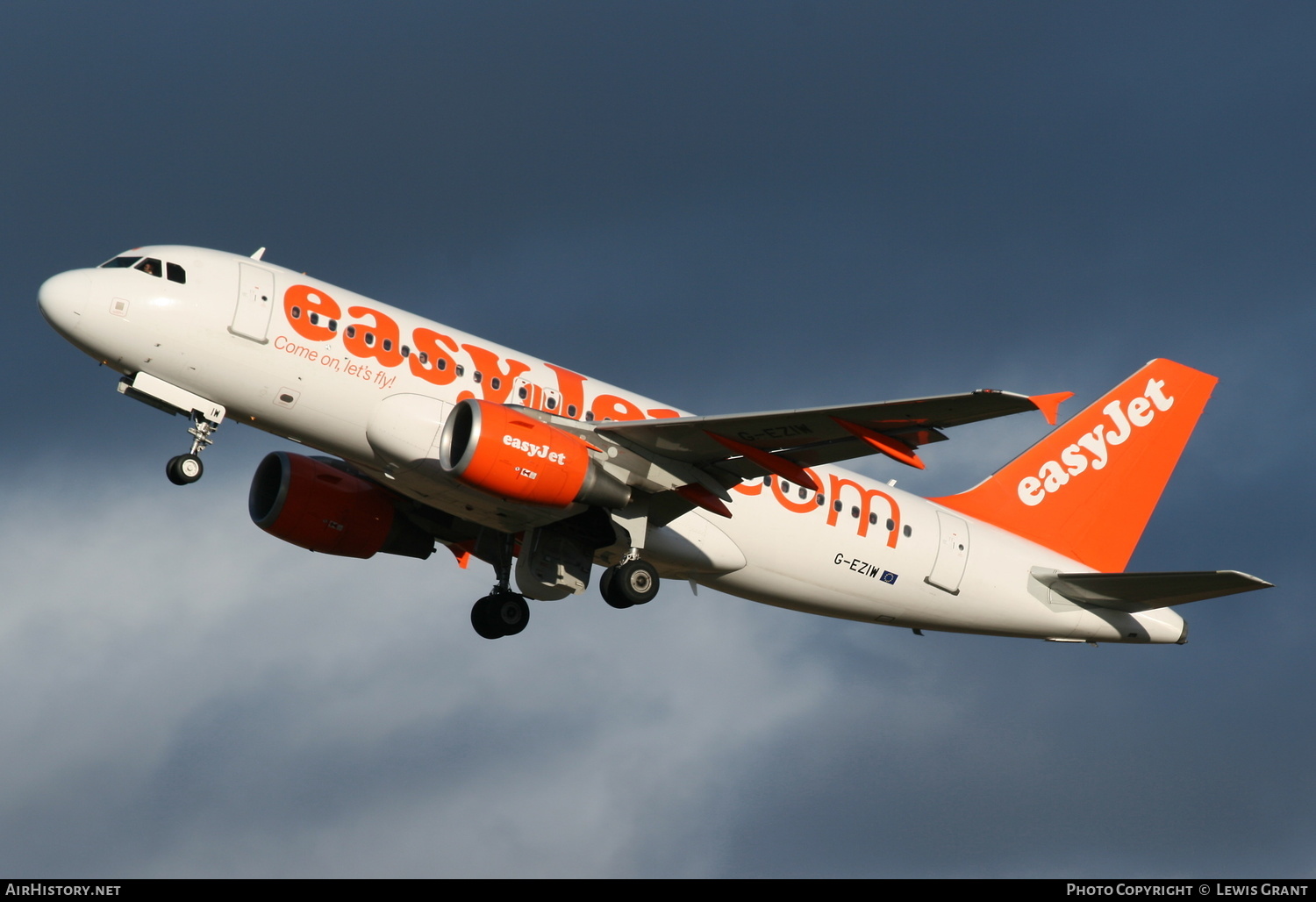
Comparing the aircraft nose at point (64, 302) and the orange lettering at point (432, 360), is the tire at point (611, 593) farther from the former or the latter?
the aircraft nose at point (64, 302)

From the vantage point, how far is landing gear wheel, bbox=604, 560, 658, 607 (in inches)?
1235

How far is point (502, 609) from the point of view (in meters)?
36.0

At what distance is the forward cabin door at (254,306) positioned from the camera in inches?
1150

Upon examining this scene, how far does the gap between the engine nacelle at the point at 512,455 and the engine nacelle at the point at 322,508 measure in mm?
6551

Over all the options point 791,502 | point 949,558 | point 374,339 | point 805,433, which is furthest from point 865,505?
point 374,339

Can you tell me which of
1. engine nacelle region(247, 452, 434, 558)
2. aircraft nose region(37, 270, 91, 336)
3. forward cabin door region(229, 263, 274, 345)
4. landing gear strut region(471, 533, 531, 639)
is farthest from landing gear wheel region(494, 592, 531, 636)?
aircraft nose region(37, 270, 91, 336)

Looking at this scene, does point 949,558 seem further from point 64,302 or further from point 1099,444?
point 64,302

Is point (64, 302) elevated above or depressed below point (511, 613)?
above

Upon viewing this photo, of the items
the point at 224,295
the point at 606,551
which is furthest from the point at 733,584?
the point at 224,295

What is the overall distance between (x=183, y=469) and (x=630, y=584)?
941 cm

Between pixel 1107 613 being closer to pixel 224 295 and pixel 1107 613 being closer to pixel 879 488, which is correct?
pixel 879 488

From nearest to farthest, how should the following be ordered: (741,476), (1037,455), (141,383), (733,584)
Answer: (141,383) < (741,476) < (733,584) < (1037,455)

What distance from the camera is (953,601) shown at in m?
35.5

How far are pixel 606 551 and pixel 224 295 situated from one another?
32.5 ft
